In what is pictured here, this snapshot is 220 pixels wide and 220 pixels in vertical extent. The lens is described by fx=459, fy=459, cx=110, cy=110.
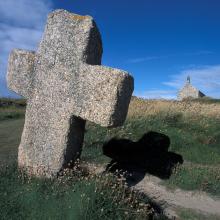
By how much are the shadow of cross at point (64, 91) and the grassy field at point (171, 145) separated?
643 mm

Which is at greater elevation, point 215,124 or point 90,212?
point 215,124

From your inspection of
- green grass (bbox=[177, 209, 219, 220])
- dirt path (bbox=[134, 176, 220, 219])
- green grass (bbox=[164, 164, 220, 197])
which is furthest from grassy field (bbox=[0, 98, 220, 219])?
green grass (bbox=[177, 209, 219, 220])

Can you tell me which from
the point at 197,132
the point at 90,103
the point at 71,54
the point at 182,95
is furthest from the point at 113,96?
the point at 182,95

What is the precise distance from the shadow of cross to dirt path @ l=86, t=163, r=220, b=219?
884 mm

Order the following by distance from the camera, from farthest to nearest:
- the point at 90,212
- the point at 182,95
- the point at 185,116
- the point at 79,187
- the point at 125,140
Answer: the point at 182,95
the point at 185,116
the point at 125,140
the point at 79,187
the point at 90,212

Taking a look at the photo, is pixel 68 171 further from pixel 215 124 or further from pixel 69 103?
pixel 215 124

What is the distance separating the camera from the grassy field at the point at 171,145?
22.4 ft

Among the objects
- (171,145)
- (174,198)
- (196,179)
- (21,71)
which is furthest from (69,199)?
(171,145)

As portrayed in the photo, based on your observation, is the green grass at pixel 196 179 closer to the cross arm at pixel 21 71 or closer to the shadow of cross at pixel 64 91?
the shadow of cross at pixel 64 91

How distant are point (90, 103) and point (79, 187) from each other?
1375 millimetres

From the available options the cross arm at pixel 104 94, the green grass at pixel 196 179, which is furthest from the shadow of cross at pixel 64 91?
the green grass at pixel 196 179

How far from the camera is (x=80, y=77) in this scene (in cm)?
750

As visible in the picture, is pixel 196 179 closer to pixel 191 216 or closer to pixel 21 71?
pixel 191 216

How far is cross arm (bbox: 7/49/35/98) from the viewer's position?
8258 mm
